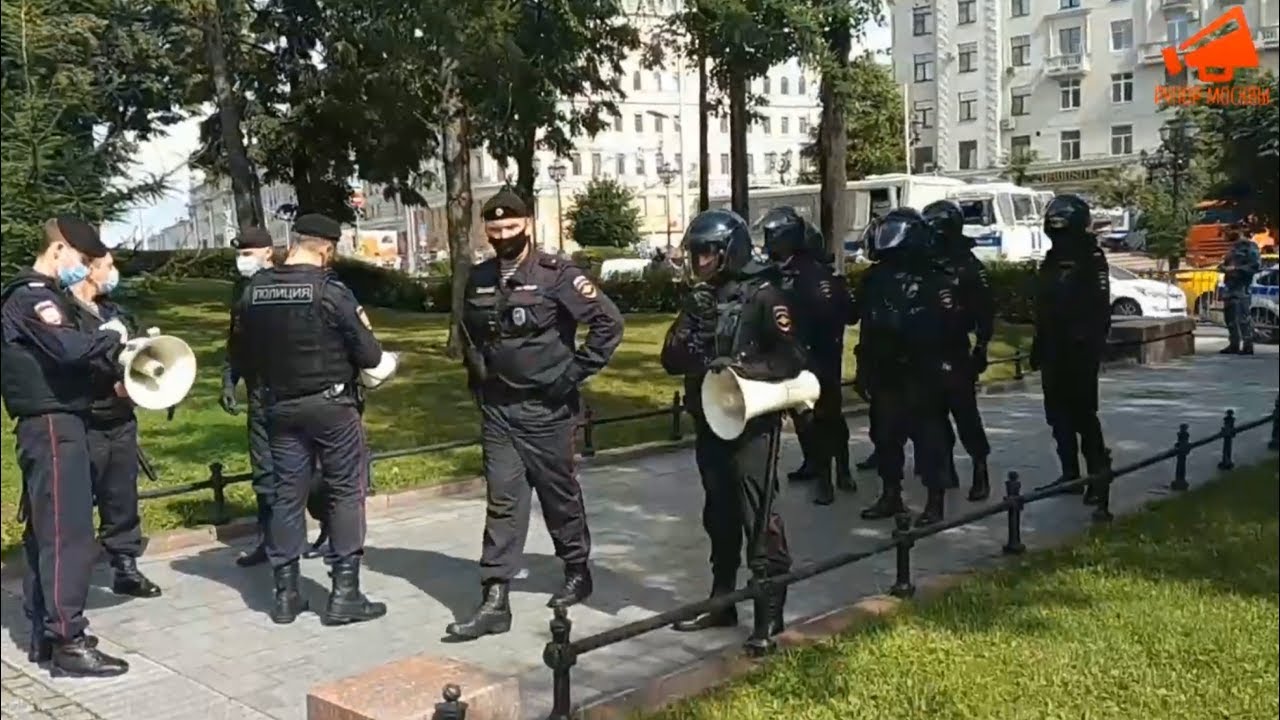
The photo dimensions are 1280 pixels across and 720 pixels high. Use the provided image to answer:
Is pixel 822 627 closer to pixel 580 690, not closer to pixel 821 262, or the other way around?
pixel 580 690

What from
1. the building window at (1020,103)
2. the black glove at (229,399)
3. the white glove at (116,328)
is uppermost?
the building window at (1020,103)

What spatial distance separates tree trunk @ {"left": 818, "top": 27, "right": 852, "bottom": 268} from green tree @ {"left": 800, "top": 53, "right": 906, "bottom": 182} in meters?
0.04

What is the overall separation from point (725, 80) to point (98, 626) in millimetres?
4208

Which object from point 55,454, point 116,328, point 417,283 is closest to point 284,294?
point 116,328

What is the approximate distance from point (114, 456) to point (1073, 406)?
5.11 metres

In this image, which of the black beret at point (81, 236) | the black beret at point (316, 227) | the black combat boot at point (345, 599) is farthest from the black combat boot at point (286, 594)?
the black beret at point (81, 236)

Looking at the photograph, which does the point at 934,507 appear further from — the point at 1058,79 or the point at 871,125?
the point at 871,125

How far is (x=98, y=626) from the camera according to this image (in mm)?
5359

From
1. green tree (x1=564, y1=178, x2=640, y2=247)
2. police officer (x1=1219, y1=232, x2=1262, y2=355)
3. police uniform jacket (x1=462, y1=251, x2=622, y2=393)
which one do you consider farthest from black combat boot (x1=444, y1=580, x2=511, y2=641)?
green tree (x1=564, y1=178, x2=640, y2=247)

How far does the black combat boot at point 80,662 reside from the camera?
467 centimetres

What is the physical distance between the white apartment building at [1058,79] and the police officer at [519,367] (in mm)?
1883

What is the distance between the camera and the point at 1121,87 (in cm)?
507

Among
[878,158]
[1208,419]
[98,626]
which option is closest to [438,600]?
[98,626]

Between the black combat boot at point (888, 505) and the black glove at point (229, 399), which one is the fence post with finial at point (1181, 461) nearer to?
the black combat boot at point (888, 505)
